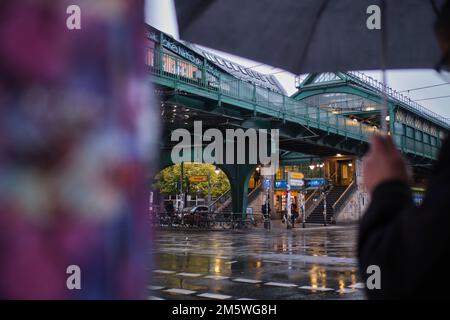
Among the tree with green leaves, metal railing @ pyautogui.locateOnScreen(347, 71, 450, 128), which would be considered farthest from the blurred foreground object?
the tree with green leaves

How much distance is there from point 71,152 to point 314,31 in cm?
215

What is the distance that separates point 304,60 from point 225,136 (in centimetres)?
3104

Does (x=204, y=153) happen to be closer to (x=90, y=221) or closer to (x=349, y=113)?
(x=349, y=113)

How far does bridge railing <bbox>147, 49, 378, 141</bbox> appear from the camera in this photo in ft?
75.9

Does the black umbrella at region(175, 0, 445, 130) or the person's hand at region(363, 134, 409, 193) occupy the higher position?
the black umbrella at region(175, 0, 445, 130)

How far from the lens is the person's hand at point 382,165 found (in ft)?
4.07

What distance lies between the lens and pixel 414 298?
3.41 feet

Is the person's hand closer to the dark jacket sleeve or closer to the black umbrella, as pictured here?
the dark jacket sleeve

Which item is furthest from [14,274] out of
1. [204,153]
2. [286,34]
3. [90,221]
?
[204,153]

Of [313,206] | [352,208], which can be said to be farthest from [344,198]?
[313,206]

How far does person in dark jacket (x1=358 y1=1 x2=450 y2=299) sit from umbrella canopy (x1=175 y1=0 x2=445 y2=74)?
1.46 meters

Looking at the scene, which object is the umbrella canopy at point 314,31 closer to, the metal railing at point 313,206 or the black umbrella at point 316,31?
the black umbrella at point 316,31

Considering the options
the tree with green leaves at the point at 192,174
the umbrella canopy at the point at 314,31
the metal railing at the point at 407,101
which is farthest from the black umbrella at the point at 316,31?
the tree with green leaves at the point at 192,174

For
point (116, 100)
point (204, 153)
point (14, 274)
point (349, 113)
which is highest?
point (349, 113)
